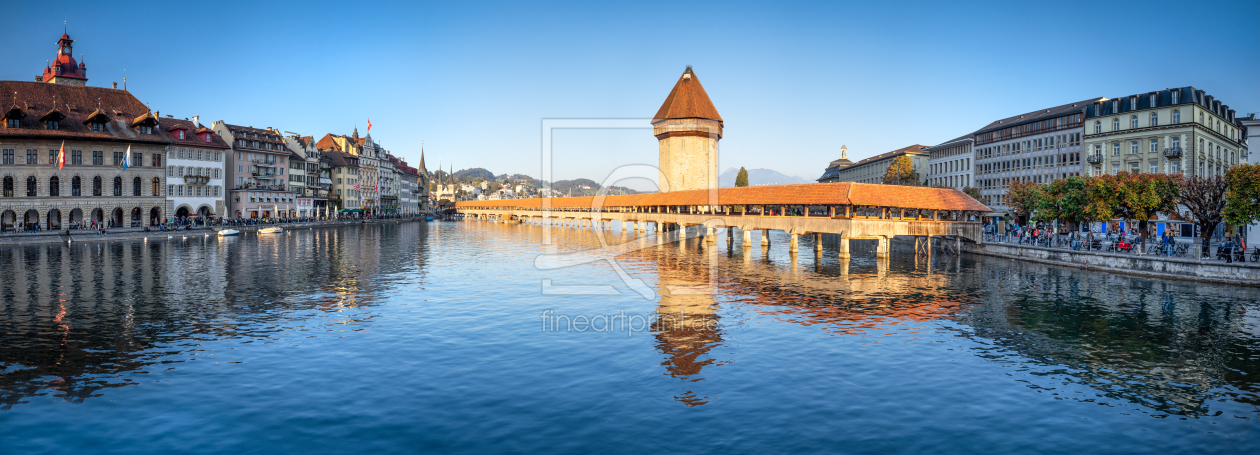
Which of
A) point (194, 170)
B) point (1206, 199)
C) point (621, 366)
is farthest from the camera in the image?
point (194, 170)

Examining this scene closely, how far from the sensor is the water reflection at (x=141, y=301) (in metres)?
16.1

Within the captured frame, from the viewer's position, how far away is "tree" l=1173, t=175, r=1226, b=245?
1464 inches

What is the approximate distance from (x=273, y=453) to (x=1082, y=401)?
15107 millimetres

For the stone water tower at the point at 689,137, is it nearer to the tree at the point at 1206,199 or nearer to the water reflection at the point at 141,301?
the water reflection at the point at 141,301

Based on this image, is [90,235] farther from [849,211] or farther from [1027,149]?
[1027,149]

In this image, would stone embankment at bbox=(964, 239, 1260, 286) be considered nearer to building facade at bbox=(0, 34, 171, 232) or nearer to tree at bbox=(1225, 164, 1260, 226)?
tree at bbox=(1225, 164, 1260, 226)

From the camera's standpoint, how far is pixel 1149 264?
35.6 metres

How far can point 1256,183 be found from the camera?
34.4 meters

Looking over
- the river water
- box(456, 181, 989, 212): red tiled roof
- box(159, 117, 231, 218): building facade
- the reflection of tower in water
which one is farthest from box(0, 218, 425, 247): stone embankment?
the reflection of tower in water

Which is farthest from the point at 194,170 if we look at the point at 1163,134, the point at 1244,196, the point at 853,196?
the point at 1163,134

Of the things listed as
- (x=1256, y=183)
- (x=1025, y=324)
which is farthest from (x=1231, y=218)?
(x=1025, y=324)

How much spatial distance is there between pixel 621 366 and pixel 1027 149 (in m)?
83.5

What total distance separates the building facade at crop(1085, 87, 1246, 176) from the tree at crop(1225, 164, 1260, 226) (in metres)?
25.2

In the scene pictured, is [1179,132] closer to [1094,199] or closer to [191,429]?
[1094,199]
